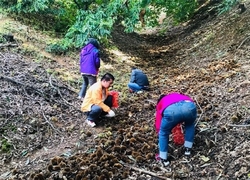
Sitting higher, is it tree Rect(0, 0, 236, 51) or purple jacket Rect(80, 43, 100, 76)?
tree Rect(0, 0, 236, 51)

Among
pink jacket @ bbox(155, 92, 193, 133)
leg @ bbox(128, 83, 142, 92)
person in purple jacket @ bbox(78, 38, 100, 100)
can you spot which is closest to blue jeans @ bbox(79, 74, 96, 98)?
person in purple jacket @ bbox(78, 38, 100, 100)

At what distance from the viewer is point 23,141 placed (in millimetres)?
5805

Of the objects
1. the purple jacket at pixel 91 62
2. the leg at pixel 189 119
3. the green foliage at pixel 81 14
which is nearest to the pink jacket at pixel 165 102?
the leg at pixel 189 119

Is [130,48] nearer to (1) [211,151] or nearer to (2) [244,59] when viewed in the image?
(2) [244,59]

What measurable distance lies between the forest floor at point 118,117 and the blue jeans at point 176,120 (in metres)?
0.22

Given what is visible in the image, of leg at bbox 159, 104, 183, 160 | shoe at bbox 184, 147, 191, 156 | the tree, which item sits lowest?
shoe at bbox 184, 147, 191, 156

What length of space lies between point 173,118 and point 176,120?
58mm

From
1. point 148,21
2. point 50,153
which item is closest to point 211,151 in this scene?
point 50,153

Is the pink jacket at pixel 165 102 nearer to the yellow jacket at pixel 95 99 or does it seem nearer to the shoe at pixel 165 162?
the shoe at pixel 165 162

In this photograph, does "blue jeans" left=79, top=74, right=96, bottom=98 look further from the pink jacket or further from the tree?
the pink jacket

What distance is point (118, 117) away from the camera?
6977 mm

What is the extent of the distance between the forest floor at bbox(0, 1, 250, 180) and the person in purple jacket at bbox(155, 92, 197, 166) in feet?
0.64

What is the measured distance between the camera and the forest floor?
4793 millimetres

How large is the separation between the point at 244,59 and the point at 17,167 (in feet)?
18.7
